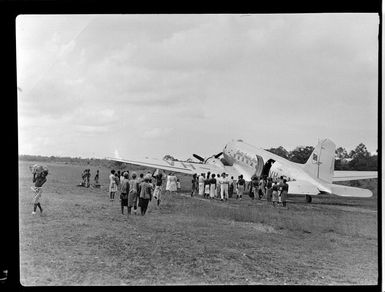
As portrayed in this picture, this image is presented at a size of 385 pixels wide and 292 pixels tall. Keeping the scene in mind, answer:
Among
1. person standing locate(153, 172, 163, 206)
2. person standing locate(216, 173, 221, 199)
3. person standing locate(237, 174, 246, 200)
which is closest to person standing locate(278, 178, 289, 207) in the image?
person standing locate(237, 174, 246, 200)

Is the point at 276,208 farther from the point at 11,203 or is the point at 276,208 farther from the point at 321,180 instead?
the point at 11,203

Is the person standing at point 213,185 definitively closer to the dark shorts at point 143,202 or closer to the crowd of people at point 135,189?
the crowd of people at point 135,189

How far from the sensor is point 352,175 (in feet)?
25.4

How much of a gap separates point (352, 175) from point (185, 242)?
343 cm

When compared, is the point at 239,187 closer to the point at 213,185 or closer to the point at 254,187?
the point at 254,187

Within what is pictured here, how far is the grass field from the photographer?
5.70 metres

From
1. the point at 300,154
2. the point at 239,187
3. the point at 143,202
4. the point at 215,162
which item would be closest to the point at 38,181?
the point at 143,202

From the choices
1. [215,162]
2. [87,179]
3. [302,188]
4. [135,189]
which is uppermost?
[215,162]

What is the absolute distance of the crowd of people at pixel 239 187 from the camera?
8383mm

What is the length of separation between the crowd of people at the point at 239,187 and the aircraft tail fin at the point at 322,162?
63cm

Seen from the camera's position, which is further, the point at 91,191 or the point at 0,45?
the point at 91,191
